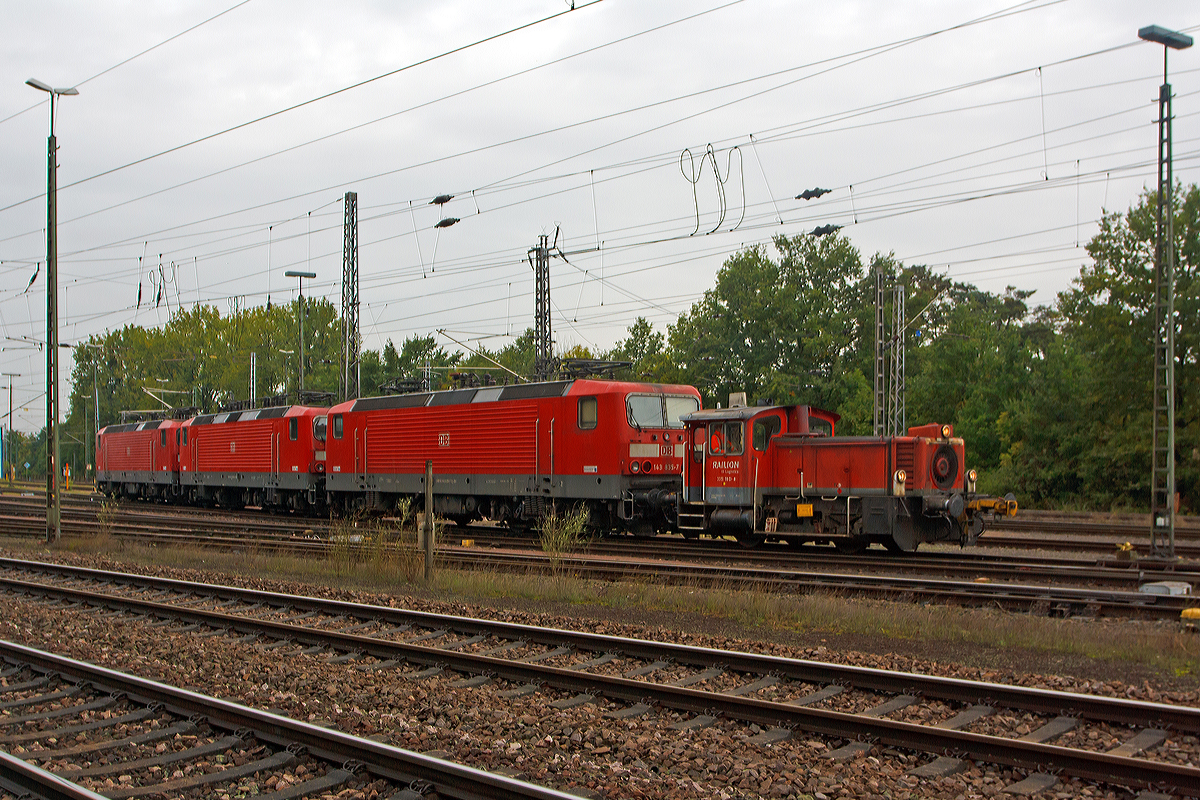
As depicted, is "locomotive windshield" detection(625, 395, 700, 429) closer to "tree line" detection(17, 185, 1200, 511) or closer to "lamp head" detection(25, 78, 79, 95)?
"tree line" detection(17, 185, 1200, 511)

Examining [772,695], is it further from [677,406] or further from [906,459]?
[677,406]

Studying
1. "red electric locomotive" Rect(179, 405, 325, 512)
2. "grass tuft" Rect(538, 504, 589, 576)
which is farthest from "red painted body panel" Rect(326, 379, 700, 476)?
"red electric locomotive" Rect(179, 405, 325, 512)

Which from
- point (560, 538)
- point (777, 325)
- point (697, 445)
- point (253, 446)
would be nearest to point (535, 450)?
point (697, 445)

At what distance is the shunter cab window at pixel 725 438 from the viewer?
18.6 metres

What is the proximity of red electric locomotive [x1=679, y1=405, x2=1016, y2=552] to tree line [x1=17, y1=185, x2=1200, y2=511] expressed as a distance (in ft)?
4.46

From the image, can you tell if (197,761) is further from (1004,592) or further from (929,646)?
(1004,592)

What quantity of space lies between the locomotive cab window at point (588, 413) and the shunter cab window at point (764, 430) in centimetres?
403

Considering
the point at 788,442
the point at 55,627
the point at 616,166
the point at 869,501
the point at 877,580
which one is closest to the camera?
the point at 55,627

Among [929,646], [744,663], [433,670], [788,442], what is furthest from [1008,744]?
[788,442]

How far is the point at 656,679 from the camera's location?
336 inches

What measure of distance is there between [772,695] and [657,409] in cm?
1395

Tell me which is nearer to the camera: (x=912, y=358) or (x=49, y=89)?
(x=49, y=89)

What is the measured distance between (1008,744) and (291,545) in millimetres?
17019

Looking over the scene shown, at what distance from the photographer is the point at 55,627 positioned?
1168 centimetres
